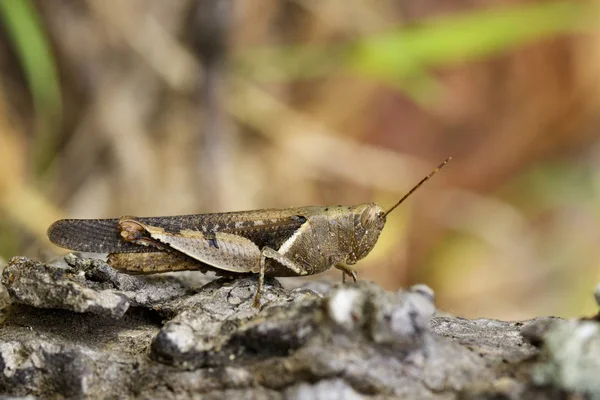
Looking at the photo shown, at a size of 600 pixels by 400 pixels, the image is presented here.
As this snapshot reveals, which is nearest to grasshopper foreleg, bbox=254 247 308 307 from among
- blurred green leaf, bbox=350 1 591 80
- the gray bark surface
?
the gray bark surface

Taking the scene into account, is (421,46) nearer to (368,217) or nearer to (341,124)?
→ (341,124)

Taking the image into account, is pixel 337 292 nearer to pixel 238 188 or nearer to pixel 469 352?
pixel 469 352

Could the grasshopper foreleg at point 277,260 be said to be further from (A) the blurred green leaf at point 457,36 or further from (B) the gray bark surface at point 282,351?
(A) the blurred green leaf at point 457,36

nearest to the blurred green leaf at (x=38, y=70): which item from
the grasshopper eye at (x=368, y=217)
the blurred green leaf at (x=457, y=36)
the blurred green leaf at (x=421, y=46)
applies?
the blurred green leaf at (x=421, y=46)

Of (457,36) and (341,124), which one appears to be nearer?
(457,36)

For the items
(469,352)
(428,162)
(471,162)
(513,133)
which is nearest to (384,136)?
(428,162)

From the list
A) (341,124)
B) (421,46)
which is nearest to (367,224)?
(421,46)
